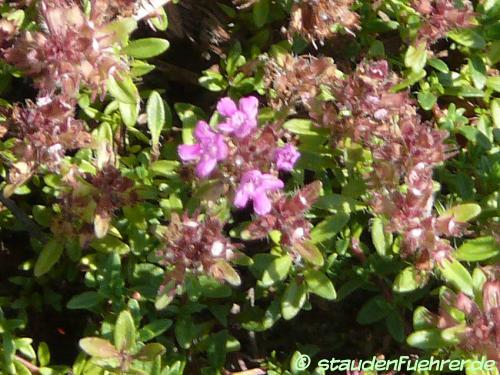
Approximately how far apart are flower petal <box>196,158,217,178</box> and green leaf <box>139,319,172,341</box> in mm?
571

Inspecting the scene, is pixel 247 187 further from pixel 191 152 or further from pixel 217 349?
pixel 217 349

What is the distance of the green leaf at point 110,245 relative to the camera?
2248 millimetres

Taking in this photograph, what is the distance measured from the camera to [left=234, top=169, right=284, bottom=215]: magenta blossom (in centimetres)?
183

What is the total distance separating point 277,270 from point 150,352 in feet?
1.32

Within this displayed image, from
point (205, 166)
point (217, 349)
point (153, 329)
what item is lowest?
point (217, 349)

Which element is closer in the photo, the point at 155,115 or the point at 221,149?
the point at 221,149

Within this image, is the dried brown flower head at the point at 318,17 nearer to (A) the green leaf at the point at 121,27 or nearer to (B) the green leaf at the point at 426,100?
(B) the green leaf at the point at 426,100

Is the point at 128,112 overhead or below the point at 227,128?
below

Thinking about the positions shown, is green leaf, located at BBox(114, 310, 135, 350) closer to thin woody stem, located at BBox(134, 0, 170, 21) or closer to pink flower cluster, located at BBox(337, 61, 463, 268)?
pink flower cluster, located at BBox(337, 61, 463, 268)

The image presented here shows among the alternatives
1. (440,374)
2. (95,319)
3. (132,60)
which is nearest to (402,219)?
(440,374)

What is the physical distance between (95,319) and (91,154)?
1.85 ft

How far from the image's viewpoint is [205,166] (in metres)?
1.84

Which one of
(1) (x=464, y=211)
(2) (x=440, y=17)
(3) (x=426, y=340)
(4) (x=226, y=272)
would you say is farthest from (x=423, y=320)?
(2) (x=440, y=17)

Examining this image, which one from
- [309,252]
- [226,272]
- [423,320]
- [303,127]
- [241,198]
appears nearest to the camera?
[241,198]
